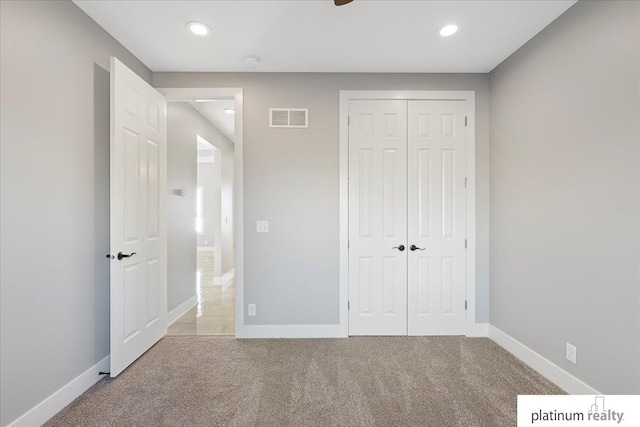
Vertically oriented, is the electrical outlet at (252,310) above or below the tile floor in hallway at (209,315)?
above

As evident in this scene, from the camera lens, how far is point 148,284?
2617 millimetres

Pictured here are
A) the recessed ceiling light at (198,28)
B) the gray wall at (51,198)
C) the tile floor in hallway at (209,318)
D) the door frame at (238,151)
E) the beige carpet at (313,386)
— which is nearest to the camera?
the gray wall at (51,198)

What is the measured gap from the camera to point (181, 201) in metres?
3.68

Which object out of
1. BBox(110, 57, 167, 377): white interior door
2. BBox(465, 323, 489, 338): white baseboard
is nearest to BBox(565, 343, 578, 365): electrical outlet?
BBox(465, 323, 489, 338): white baseboard

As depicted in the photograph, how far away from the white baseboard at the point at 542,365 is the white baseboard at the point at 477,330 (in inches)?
2.2

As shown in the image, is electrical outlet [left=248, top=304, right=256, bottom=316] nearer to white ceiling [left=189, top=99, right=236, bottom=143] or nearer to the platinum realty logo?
white ceiling [left=189, top=99, right=236, bottom=143]

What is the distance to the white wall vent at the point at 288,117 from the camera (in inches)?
116

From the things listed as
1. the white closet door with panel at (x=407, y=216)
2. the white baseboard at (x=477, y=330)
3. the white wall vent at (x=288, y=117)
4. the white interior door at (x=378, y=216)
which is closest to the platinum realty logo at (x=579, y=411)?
the white baseboard at (x=477, y=330)

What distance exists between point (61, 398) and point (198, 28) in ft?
9.07

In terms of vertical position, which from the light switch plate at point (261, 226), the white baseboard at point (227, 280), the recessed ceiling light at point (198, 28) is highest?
the recessed ceiling light at point (198, 28)

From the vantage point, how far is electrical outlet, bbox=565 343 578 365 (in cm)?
199

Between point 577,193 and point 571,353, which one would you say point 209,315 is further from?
point 577,193

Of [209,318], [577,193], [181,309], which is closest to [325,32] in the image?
[577,193]

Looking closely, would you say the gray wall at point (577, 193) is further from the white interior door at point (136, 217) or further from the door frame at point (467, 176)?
the white interior door at point (136, 217)
